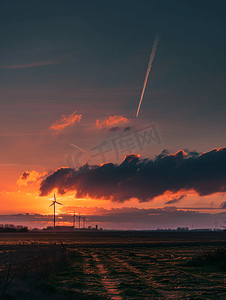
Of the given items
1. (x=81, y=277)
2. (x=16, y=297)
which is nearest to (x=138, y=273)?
(x=81, y=277)

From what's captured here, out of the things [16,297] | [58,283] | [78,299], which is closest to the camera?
[16,297]

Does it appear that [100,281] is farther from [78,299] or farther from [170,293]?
[78,299]

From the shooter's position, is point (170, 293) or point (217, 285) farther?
point (217, 285)

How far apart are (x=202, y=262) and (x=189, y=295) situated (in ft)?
73.3

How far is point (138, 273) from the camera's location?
39.6m

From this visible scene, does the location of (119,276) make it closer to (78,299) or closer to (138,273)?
(138,273)

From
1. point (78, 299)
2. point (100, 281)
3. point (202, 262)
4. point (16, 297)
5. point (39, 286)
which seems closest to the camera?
point (16, 297)

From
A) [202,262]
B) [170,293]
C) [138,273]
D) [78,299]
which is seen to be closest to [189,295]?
[170,293]

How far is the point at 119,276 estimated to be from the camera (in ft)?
120

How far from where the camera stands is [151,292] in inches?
1072

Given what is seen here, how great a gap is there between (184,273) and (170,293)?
13.1 m

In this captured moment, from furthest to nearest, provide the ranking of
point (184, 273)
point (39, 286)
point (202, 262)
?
point (202, 262) < point (184, 273) < point (39, 286)

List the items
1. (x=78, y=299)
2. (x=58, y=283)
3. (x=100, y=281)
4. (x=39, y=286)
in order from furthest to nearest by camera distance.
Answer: (x=100, y=281)
(x=58, y=283)
(x=39, y=286)
(x=78, y=299)

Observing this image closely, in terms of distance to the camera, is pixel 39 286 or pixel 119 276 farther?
pixel 119 276
